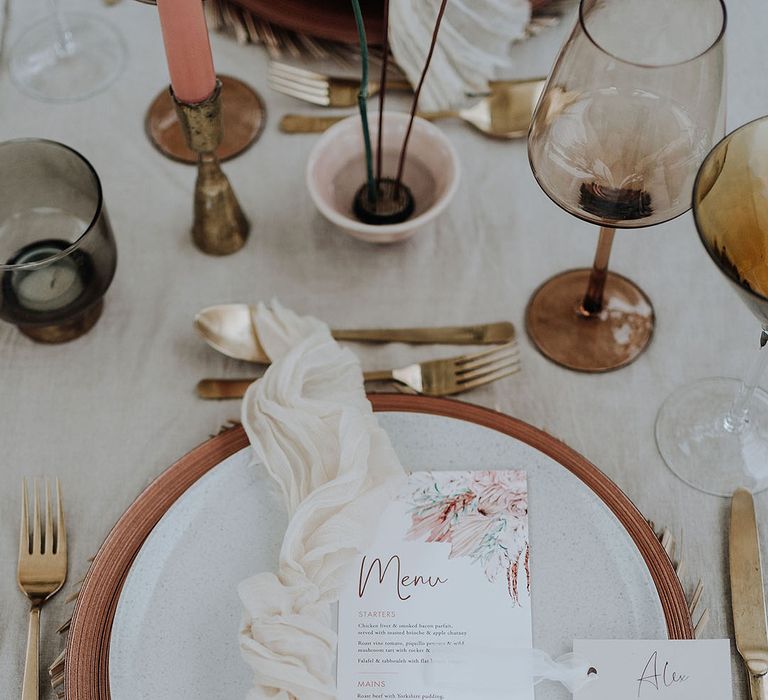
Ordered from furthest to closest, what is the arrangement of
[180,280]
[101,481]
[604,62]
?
[180,280] < [101,481] < [604,62]

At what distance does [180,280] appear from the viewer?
0.88 meters

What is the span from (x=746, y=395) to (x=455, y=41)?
1.50 feet

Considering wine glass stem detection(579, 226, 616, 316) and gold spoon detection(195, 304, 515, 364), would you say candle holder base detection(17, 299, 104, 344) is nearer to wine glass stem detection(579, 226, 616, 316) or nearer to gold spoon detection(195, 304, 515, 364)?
gold spoon detection(195, 304, 515, 364)

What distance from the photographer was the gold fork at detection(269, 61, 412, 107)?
972 millimetres

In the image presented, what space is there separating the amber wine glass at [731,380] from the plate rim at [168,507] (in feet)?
0.33

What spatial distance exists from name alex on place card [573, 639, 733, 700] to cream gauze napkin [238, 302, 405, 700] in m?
0.18

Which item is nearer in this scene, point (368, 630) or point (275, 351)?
point (368, 630)

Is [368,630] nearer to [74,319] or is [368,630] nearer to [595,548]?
[595,548]

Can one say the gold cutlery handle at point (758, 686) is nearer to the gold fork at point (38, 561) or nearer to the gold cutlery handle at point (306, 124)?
the gold fork at point (38, 561)

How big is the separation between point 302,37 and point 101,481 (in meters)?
0.51

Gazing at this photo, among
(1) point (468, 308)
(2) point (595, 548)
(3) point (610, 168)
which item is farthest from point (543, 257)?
(2) point (595, 548)

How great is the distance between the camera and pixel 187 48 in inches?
28.8

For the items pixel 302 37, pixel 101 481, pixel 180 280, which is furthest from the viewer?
pixel 302 37

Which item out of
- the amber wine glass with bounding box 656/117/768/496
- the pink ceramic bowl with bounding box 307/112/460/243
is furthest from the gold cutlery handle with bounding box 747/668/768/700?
the pink ceramic bowl with bounding box 307/112/460/243
